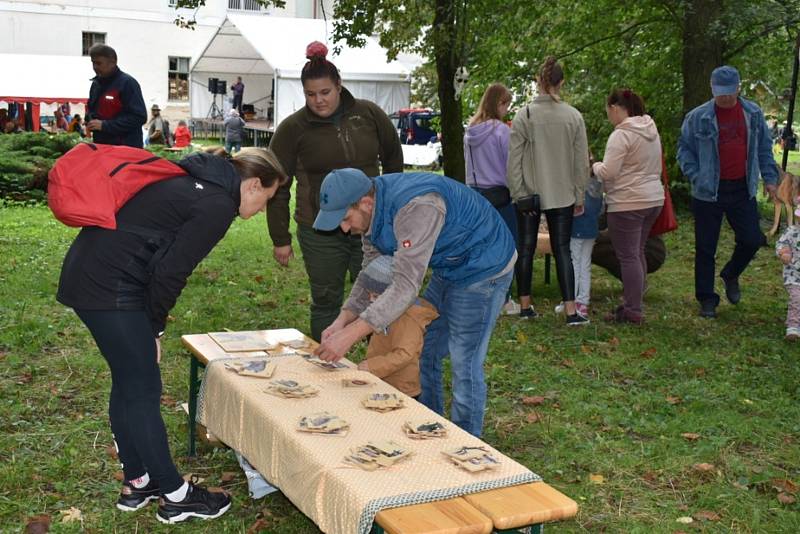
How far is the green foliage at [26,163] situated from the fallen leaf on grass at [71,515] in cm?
1120

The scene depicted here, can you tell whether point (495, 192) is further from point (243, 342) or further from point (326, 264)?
point (243, 342)

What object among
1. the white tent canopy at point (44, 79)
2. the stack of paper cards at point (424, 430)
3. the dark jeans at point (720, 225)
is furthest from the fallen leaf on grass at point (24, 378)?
the white tent canopy at point (44, 79)

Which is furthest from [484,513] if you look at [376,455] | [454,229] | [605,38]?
[605,38]

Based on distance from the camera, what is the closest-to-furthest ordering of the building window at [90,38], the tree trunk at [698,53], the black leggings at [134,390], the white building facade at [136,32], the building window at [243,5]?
1. the black leggings at [134,390]
2. the tree trunk at [698,53]
3. the white building facade at [136,32]
4. the building window at [90,38]
5. the building window at [243,5]

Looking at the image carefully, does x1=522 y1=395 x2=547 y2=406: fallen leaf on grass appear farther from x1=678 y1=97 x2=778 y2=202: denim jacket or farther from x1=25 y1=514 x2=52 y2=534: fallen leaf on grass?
x1=25 y1=514 x2=52 y2=534: fallen leaf on grass

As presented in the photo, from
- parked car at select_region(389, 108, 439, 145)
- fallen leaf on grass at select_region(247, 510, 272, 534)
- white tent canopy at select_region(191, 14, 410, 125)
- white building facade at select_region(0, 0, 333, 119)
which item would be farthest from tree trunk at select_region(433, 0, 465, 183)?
white building facade at select_region(0, 0, 333, 119)

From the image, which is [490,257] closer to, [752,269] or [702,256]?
[702,256]

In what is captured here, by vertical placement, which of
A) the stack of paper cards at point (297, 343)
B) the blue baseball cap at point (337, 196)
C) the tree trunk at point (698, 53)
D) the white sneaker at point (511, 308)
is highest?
the tree trunk at point (698, 53)

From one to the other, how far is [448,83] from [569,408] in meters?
6.46

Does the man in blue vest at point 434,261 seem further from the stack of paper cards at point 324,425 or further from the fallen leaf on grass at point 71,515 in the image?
the fallen leaf on grass at point 71,515

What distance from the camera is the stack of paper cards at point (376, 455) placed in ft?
10.7

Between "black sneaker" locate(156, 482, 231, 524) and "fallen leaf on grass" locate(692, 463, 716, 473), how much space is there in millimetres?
2319

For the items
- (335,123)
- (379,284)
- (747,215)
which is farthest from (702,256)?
(379,284)

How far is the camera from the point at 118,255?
374cm
